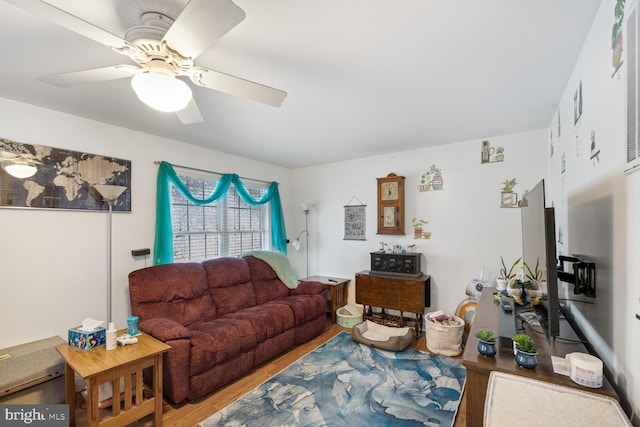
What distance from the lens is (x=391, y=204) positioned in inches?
154

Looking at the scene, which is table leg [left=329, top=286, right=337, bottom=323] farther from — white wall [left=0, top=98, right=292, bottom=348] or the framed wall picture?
white wall [left=0, top=98, right=292, bottom=348]

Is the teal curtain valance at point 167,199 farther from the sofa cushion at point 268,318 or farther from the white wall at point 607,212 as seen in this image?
the white wall at point 607,212

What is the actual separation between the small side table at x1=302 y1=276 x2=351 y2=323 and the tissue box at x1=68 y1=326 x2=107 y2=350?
8.56ft

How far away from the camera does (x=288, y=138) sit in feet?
10.7

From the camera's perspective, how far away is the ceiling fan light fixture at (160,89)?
1.21 metres

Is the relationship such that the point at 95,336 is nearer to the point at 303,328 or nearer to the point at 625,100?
the point at 303,328

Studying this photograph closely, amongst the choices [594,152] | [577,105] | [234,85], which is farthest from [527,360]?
[234,85]

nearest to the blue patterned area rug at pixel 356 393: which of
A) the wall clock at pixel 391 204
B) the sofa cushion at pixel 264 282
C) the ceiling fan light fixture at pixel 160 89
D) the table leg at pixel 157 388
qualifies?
the table leg at pixel 157 388

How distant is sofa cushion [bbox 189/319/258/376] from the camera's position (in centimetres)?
223

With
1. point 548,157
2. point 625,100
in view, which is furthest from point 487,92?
point 548,157

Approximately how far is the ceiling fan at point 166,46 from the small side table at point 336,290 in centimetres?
301

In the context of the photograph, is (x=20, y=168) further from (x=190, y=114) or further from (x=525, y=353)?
(x=525, y=353)

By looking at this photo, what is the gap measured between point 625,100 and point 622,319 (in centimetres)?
83

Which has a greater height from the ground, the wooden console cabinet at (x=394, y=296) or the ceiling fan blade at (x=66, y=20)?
the ceiling fan blade at (x=66, y=20)
